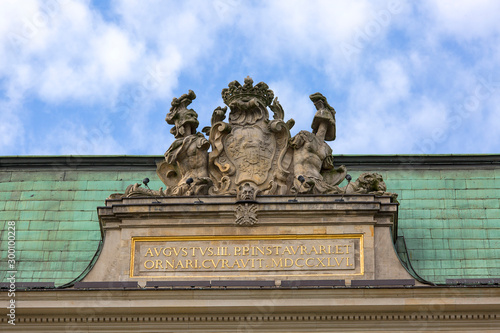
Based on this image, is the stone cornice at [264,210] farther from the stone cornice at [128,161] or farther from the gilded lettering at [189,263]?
the stone cornice at [128,161]

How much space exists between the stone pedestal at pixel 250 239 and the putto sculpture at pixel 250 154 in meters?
0.56

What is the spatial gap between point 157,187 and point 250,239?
560cm

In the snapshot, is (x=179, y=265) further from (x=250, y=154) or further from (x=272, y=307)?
(x=250, y=154)

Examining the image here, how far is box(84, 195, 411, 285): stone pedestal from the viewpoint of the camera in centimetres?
3191

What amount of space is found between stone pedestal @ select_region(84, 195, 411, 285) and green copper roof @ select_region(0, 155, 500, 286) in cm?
182

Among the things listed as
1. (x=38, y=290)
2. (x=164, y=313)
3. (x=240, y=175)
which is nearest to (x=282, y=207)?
(x=240, y=175)

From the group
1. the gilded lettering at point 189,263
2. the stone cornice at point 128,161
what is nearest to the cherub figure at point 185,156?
the gilded lettering at point 189,263

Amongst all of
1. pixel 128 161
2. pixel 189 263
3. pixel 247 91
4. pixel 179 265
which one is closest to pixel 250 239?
pixel 189 263

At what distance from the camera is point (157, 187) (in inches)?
1469

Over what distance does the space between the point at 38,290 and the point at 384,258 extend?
7.83m

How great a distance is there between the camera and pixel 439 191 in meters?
36.4

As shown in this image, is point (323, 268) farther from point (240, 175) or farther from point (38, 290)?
point (38, 290)

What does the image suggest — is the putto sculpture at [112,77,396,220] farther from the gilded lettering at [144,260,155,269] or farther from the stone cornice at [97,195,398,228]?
the gilded lettering at [144,260,155,269]

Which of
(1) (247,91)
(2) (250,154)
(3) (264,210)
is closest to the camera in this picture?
(3) (264,210)
